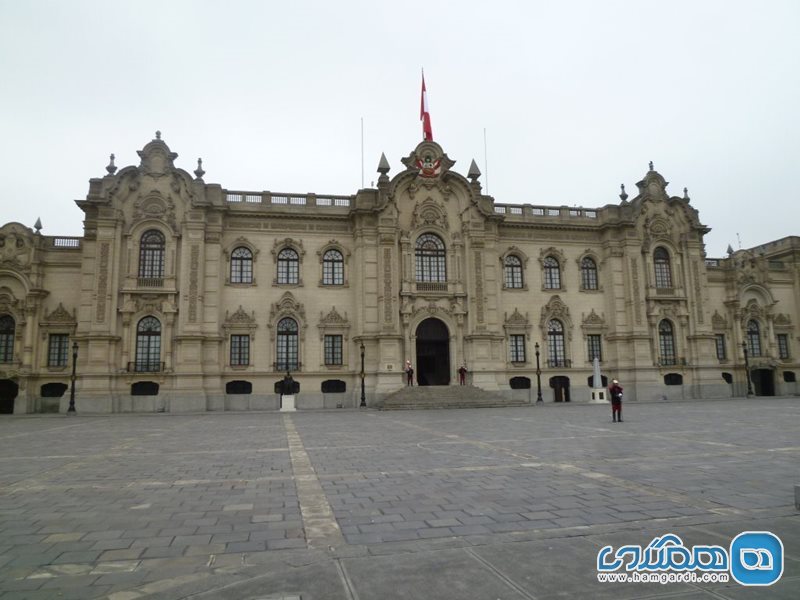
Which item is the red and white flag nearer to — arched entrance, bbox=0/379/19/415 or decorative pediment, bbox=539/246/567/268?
decorative pediment, bbox=539/246/567/268

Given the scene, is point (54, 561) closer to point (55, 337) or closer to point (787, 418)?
point (787, 418)

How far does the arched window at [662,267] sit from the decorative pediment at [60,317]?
40539 mm

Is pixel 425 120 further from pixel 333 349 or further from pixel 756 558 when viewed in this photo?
pixel 756 558

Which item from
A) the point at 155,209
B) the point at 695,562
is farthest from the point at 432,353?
the point at 695,562

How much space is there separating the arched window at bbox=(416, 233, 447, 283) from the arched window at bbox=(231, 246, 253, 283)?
11317 millimetres

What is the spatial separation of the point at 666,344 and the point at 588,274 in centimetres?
776

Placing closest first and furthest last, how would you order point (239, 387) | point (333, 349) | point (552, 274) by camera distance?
point (239, 387), point (333, 349), point (552, 274)

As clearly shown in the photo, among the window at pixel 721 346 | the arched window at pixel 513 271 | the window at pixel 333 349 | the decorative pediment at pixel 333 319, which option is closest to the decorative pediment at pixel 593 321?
the arched window at pixel 513 271

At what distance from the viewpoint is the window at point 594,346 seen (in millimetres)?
41031

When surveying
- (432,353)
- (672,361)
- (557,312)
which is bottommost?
(672,361)

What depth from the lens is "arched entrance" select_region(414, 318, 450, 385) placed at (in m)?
38.4

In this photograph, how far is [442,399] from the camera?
3409 cm

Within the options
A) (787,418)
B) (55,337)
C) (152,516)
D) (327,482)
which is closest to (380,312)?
(55,337)

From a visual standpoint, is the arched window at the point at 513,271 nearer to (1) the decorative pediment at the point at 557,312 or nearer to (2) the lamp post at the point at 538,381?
(1) the decorative pediment at the point at 557,312
